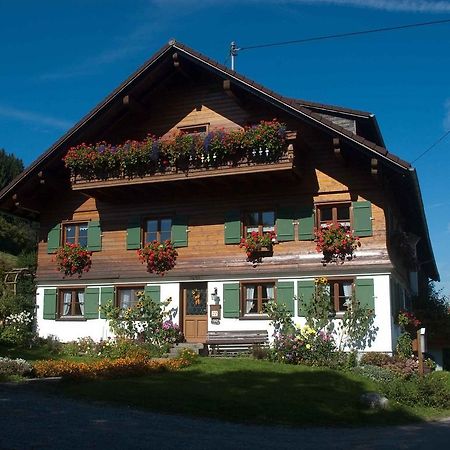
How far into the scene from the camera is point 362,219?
20.0m

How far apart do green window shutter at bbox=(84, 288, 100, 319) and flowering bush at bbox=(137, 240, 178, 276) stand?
2261mm

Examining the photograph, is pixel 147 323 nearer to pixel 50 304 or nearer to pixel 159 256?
pixel 159 256

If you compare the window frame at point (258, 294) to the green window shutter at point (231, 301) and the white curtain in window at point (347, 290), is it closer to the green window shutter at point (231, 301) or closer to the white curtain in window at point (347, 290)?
the green window shutter at point (231, 301)

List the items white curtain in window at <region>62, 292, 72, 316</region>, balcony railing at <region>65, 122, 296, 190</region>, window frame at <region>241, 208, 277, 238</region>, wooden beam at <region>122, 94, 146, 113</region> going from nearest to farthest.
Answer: balcony railing at <region>65, 122, 296, 190</region>
window frame at <region>241, 208, 277, 238</region>
wooden beam at <region>122, 94, 146, 113</region>
white curtain in window at <region>62, 292, 72, 316</region>

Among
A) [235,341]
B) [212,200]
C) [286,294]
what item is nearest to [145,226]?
[212,200]

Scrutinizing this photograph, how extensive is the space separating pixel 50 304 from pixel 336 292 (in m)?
10.4

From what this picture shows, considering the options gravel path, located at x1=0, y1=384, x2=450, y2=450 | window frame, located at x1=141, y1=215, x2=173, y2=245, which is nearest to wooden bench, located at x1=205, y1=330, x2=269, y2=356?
window frame, located at x1=141, y1=215, x2=173, y2=245

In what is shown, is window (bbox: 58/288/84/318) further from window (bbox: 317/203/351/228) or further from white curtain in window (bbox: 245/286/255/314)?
window (bbox: 317/203/351/228)

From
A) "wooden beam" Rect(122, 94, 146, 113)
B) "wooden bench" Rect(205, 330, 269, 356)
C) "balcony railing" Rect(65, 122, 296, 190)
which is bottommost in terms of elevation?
"wooden bench" Rect(205, 330, 269, 356)

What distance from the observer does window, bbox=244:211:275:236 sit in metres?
21.4

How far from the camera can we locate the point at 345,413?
41.0 feet

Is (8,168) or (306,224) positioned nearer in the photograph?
(306,224)

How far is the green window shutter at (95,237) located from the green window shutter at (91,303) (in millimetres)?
1471

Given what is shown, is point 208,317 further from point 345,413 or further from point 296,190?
point 345,413
